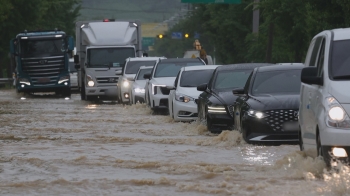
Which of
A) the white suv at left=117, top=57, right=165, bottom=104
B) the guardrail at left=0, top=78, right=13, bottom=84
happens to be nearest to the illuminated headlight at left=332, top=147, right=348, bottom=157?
the white suv at left=117, top=57, right=165, bottom=104

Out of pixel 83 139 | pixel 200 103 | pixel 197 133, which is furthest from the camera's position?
pixel 200 103

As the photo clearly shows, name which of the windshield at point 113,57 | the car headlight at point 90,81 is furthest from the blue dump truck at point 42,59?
the windshield at point 113,57

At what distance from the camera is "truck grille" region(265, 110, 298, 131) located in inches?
603

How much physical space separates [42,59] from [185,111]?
71.4 feet

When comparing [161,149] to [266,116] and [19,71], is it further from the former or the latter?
[19,71]

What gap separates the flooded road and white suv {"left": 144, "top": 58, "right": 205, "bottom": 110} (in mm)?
6337

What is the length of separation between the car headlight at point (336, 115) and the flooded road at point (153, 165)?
0.45m

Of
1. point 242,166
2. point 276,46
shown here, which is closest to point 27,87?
point 276,46

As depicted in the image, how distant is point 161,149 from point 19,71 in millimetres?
29494

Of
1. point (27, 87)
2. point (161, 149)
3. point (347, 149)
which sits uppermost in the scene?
point (347, 149)

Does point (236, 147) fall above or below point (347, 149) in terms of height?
below

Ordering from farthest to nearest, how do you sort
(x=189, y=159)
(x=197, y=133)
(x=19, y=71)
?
(x=19, y=71) → (x=197, y=133) → (x=189, y=159)

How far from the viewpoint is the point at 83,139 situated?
1800 centimetres

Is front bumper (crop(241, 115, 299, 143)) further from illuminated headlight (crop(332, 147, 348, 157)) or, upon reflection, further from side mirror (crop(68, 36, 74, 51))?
side mirror (crop(68, 36, 74, 51))
